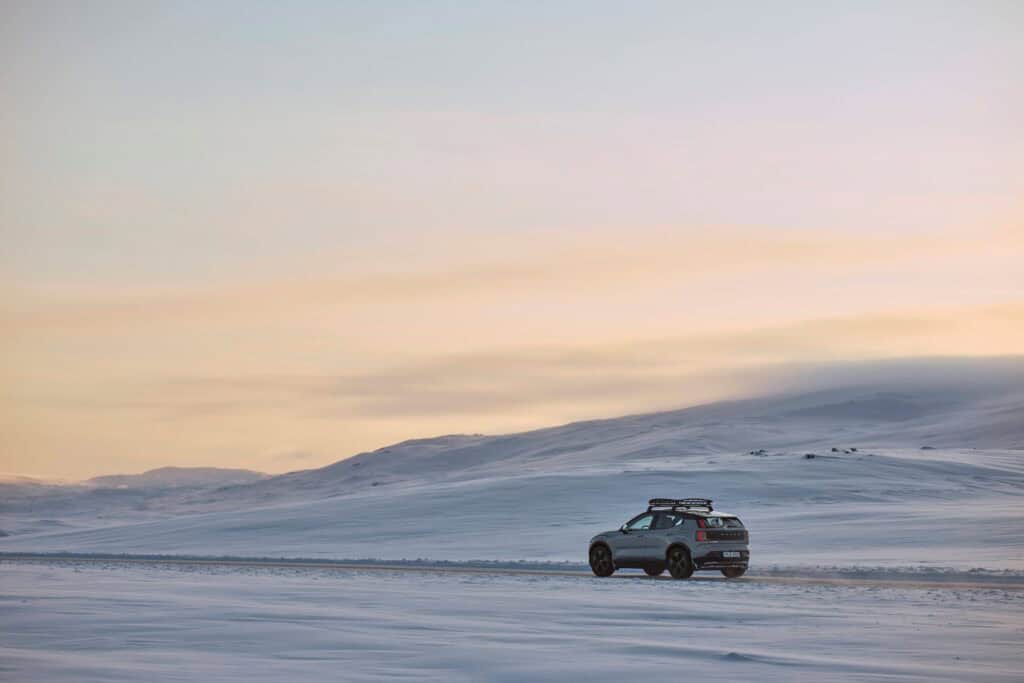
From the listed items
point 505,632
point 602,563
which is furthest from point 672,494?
point 505,632

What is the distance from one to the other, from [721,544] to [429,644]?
625 inches

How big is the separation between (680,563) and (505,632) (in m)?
13.8

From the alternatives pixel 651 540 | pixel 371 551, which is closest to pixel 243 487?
pixel 371 551

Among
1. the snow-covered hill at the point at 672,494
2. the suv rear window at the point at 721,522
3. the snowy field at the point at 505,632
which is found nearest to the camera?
the snowy field at the point at 505,632

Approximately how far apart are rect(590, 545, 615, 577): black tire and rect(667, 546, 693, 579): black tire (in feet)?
5.31

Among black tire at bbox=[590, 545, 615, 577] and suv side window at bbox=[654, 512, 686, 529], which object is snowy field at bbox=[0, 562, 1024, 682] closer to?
suv side window at bbox=[654, 512, 686, 529]

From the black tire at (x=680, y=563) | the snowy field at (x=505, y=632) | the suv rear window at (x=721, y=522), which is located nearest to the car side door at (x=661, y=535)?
the black tire at (x=680, y=563)

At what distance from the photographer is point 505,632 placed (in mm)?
18234

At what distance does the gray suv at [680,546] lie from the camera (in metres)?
31.2

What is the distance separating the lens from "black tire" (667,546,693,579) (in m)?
31.2

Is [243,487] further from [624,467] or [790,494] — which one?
[790,494]

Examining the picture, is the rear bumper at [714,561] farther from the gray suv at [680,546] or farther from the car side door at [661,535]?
the car side door at [661,535]

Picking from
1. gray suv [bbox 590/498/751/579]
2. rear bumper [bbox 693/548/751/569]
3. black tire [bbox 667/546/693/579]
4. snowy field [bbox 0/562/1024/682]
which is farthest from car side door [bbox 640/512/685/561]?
snowy field [bbox 0/562/1024/682]

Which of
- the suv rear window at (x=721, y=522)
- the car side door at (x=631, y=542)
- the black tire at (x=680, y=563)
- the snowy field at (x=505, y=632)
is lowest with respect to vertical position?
the snowy field at (x=505, y=632)
